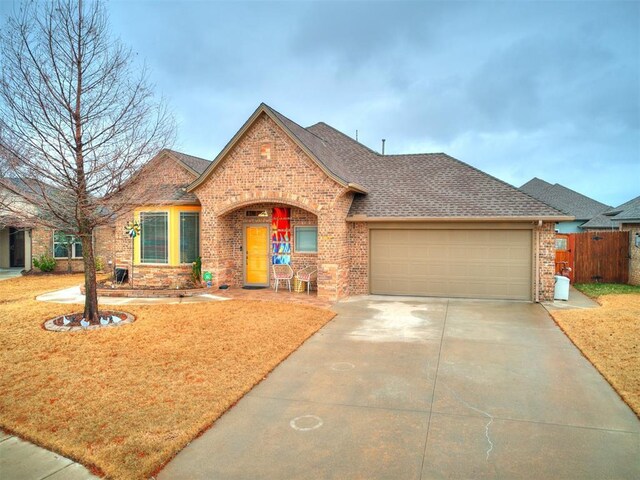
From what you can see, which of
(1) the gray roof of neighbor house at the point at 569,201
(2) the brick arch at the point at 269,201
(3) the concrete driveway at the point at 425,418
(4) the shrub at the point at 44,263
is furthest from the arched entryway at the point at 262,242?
(1) the gray roof of neighbor house at the point at 569,201

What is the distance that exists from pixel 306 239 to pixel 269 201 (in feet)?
6.39

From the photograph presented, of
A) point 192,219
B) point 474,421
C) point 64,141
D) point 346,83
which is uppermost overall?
point 346,83

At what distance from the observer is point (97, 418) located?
198 inches

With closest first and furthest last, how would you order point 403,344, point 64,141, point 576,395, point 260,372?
point 576,395
point 260,372
point 403,344
point 64,141

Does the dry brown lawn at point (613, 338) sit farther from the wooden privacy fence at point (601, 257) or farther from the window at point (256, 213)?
the window at point (256, 213)

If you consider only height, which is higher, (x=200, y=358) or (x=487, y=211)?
(x=487, y=211)

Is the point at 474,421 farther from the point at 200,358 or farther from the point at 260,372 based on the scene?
the point at 200,358

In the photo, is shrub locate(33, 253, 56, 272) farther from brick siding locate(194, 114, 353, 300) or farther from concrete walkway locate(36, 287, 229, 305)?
brick siding locate(194, 114, 353, 300)

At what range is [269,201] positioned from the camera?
13.7 metres

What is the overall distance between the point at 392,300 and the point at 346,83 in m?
14.9

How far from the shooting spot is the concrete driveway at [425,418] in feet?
13.5

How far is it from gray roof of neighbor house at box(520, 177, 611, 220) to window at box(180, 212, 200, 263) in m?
26.2

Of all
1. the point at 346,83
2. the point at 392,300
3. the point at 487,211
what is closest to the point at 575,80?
the point at 346,83

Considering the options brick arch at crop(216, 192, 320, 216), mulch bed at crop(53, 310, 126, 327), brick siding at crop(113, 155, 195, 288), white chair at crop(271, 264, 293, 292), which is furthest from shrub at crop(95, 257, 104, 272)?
mulch bed at crop(53, 310, 126, 327)
